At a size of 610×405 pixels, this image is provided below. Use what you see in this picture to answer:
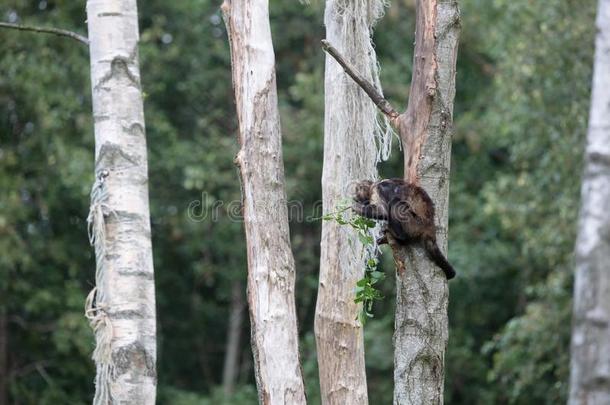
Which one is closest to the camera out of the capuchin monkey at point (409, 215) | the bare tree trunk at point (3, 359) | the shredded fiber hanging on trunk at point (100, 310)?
the capuchin monkey at point (409, 215)

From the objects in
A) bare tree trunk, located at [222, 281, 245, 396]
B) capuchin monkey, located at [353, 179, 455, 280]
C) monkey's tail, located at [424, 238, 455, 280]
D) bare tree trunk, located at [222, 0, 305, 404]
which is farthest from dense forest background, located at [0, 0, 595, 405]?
monkey's tail, located at [424, 238, 455, 280]

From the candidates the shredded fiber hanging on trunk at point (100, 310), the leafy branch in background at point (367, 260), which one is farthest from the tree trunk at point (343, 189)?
the shredded fiber hanging on trunk at point (100, 310)

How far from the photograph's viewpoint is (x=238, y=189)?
1433 centimetres

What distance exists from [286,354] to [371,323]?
9404mm

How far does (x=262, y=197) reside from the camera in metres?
4.93

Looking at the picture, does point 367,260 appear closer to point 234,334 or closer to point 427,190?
point 427,190

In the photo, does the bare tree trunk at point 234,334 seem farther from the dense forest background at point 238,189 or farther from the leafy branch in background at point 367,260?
the leafy branch in background at point 367,260

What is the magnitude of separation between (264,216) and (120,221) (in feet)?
2.78

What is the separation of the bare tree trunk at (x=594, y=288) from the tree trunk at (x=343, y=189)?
2728 mm

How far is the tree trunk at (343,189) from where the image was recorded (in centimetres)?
544

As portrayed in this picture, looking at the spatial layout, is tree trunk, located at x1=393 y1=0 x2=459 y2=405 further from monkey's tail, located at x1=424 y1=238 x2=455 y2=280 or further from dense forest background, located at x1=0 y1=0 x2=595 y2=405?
dense forest background, located at x1=0 y1=0 x2=595 y2=405

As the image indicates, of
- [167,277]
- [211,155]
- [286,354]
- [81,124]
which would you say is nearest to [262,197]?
[286,354]

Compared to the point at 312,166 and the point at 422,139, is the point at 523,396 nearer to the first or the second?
the point at 312,166

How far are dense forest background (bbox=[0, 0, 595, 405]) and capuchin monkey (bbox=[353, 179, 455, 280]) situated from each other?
6.78 m
